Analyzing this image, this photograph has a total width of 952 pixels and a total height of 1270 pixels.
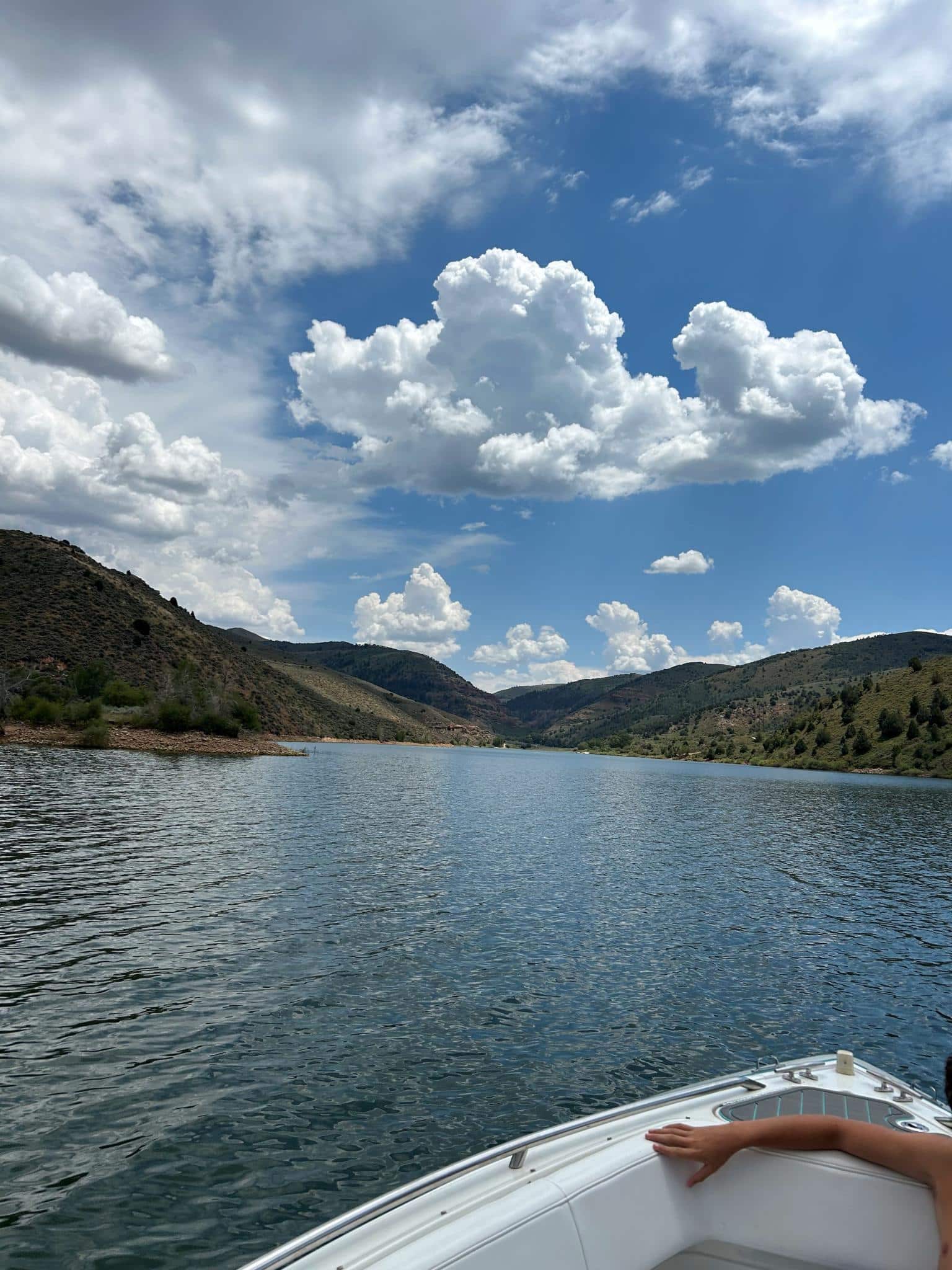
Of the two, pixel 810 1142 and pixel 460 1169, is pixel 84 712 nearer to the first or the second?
pixel 460 1169

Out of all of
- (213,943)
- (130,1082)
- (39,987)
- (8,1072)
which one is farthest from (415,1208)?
(213,943)

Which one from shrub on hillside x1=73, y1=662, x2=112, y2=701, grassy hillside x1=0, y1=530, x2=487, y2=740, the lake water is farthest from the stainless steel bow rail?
grassy hillside x1=0, y1=530, x2=487, y2=740

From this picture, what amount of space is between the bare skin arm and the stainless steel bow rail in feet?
2.59

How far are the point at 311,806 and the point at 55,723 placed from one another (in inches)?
2482

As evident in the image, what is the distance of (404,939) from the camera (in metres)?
20.6

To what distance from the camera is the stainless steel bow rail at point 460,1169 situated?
15.8ft

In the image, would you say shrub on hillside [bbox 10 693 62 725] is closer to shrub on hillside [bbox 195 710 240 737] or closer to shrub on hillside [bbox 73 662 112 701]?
shrub on hillside [bbox 73 662 112 701]

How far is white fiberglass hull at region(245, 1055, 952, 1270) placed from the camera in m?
4.98

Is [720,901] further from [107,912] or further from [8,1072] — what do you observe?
[8,1072]

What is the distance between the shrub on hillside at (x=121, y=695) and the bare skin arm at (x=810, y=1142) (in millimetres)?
124747

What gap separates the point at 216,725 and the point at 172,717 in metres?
8.72

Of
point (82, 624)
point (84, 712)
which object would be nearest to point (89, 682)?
point (84, 712)

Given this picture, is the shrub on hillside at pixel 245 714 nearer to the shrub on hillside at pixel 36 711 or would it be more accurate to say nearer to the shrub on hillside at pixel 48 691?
the shrub on hillside at pixel 48 691

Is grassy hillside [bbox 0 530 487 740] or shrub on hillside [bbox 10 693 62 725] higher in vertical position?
grassy hillside [bbox 0 530 487 740]
